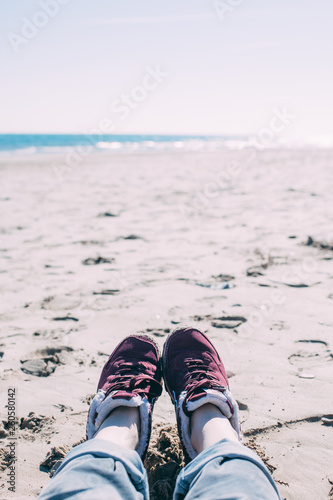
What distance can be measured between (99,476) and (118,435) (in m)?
0.26

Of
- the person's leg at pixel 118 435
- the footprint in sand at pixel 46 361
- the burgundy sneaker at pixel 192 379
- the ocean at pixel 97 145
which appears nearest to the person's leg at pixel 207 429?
the burgundy sneaker at pixel 192 379

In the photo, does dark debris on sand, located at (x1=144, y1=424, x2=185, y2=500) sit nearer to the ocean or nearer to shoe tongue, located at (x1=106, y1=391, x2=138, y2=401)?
shoe tongue, located at (x1=106, y1=391, x2=138, y2=401)

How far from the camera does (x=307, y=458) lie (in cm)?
Answer: 138

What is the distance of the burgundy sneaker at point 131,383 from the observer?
1.46m

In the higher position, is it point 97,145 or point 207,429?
point 207,429

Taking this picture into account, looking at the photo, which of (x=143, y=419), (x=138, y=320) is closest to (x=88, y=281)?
(x=138, y=320)

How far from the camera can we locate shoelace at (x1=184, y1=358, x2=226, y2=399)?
158 centimetres

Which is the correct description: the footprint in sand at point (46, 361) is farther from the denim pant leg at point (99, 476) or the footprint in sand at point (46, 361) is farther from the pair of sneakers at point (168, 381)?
the denim pant leg at point (99, 476)

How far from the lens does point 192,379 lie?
1.70 metres

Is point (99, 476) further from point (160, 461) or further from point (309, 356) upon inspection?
point (309, 356)

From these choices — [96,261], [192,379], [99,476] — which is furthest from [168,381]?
[96,261]

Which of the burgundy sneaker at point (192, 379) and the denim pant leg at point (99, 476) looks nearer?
the denim pant leg at point (99, 476)

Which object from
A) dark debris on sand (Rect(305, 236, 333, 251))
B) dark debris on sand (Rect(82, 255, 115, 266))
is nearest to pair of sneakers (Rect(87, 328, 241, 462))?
dark debris on sand (Rect(82, 255, 115, 266))

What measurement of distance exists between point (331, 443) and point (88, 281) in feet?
6.11
